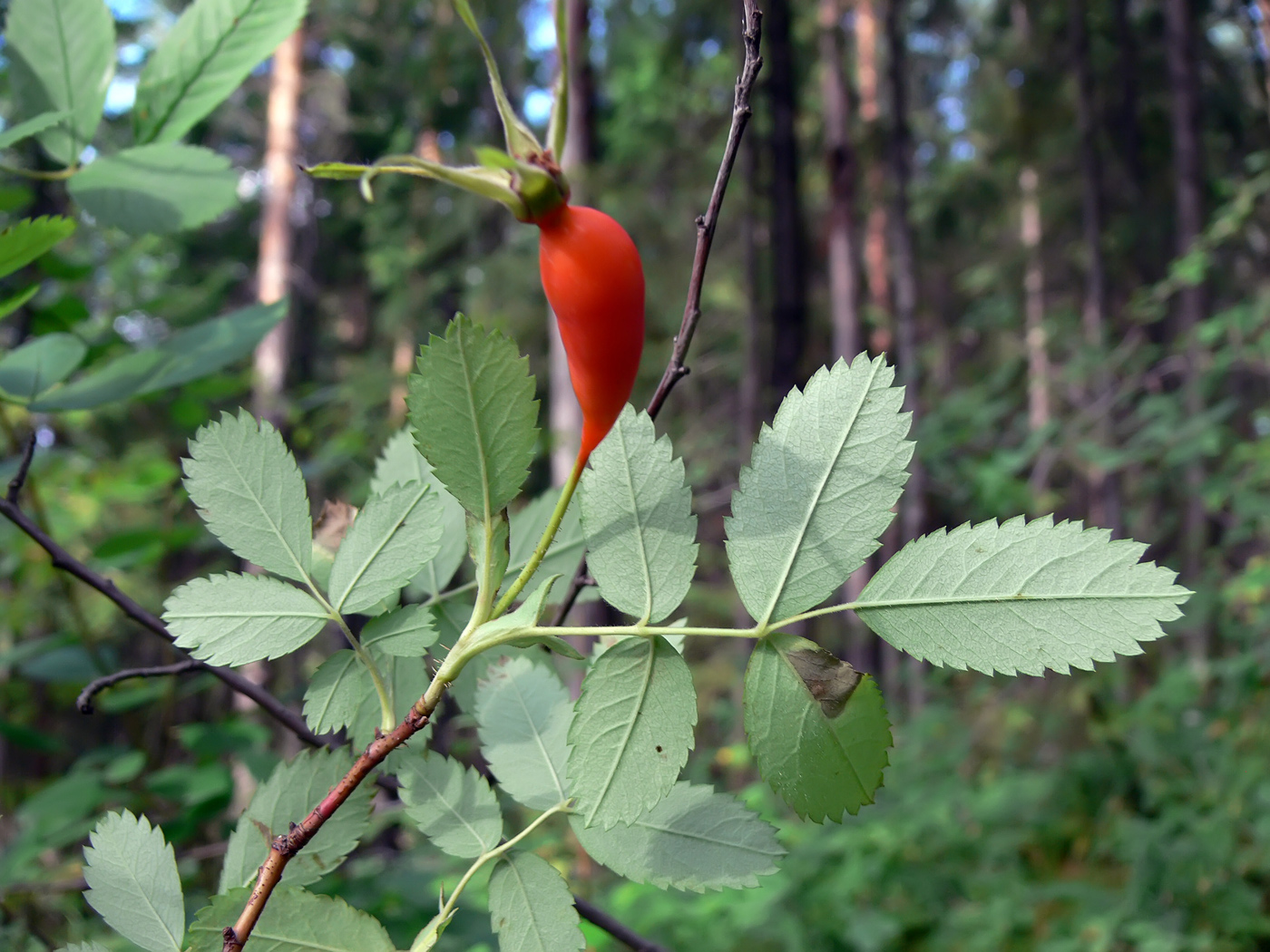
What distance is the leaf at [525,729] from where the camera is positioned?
18.8 inches

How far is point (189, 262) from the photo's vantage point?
1295 centimetres

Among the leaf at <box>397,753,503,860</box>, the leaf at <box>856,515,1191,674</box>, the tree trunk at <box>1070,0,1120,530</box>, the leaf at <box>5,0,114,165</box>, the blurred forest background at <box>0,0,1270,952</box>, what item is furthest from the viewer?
the tree trunk at <box>1070,0,1120,530</box>

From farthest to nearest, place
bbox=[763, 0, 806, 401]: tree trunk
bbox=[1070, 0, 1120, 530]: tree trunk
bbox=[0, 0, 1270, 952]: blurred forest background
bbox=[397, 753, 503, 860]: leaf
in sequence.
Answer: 1. bbox=[1070, 0, 1120, 530]: tree trunk
2. bbox=[763, 0, 806, 401]: tree trunk
3. bbox=[0, 0, 1270, 952]: blurred forest background
4. bbox=[397, 753, 503, 860]: leaf

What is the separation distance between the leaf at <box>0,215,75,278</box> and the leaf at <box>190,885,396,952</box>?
1.30 feet

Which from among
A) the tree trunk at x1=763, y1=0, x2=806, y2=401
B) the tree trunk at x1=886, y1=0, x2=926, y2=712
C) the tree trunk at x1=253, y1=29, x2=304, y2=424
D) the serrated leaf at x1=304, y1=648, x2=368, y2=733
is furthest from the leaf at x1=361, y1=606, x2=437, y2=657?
the tree trunk at x1=886, y1=0, x2=926, y2=712

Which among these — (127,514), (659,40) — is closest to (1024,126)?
(659,40)

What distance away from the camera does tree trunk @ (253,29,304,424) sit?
6367 millimetres

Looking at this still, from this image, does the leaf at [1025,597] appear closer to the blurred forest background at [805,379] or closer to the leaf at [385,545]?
the leaf at [385,545]

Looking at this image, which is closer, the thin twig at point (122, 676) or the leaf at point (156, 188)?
the thin twig at point (122, 676)

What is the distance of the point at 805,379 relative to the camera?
5.34m

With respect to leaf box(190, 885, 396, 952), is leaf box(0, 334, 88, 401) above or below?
above

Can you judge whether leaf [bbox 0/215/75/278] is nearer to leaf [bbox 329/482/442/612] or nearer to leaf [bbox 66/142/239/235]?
leaf [bbox 66/142/239/235]

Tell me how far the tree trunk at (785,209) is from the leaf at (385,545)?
471cm

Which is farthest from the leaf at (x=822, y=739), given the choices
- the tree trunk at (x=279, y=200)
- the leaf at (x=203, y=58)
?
the tree trunk at (x=279, y=200)
